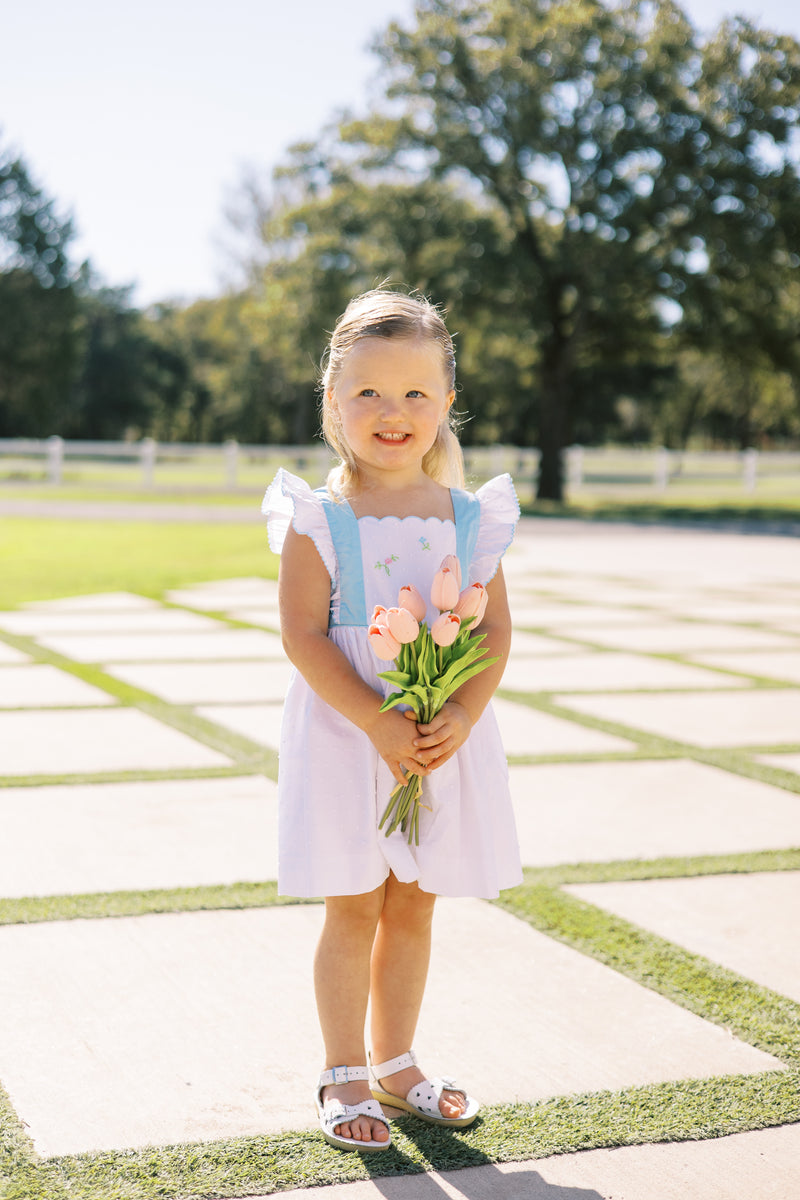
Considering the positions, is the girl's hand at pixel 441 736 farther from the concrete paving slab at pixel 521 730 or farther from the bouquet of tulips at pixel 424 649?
the concrete paving slab at pixel 521 730

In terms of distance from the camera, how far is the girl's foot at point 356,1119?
1969 millimetres

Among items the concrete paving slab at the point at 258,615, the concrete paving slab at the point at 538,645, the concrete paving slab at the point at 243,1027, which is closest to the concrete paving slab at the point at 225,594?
the concrete paving slab at the point at 258,615

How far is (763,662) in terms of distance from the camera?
6688mm

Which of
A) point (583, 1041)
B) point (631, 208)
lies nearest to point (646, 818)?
point (583, 1041)

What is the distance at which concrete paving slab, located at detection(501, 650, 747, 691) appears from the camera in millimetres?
5852

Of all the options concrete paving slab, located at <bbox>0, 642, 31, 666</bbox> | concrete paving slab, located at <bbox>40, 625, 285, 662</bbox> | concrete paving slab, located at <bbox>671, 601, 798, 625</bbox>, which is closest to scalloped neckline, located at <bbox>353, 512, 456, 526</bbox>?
concrete paving slab, located at <bbox>40, 625, 285, 662</bbox>

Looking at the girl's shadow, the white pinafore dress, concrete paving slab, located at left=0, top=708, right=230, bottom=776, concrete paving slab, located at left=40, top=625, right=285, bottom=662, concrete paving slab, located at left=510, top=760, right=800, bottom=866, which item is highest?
the white pinafore dress

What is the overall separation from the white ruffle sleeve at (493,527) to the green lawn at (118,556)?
6.02 metres

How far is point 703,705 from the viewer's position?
216 inches

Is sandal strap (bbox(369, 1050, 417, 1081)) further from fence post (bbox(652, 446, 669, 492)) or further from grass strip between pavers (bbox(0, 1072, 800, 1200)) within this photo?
fence post (bbox(652, 446, 669, 492))

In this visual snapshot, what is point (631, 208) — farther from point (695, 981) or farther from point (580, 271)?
point (695, 981)

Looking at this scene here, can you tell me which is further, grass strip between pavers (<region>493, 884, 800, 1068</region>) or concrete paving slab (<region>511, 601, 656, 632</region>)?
concrete paving slab (<region>511, 601, 656, 632</region>)

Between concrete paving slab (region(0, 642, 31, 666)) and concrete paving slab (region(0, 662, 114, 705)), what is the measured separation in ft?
0.44

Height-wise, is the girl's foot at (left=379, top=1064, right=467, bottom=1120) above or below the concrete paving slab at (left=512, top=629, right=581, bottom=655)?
below
